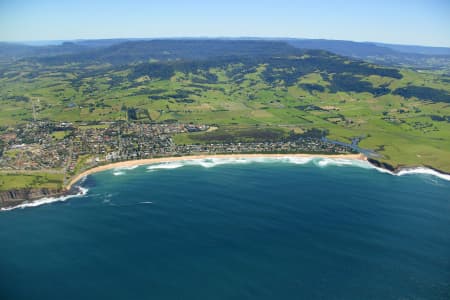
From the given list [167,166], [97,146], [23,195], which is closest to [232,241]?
[167,166]

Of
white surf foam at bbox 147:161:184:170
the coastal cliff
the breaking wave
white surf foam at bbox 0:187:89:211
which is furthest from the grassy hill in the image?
the coastal cliff

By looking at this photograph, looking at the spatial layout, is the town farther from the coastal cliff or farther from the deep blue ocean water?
the deep blue ocean water

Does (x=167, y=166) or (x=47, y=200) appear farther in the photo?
(x=167, y=166)

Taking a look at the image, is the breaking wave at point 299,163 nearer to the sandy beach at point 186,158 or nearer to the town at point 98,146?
the sandy beach at point 186,158

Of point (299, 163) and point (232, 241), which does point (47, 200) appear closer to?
point (232, 241)

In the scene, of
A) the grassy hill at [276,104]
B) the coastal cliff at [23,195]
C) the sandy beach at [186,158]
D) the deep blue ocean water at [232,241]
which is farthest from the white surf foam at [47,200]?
the grassy hill at [276,104]

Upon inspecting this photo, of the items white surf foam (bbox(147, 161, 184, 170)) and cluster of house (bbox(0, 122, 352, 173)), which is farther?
white surf foam (bbox(147, 161, 184, 170))
